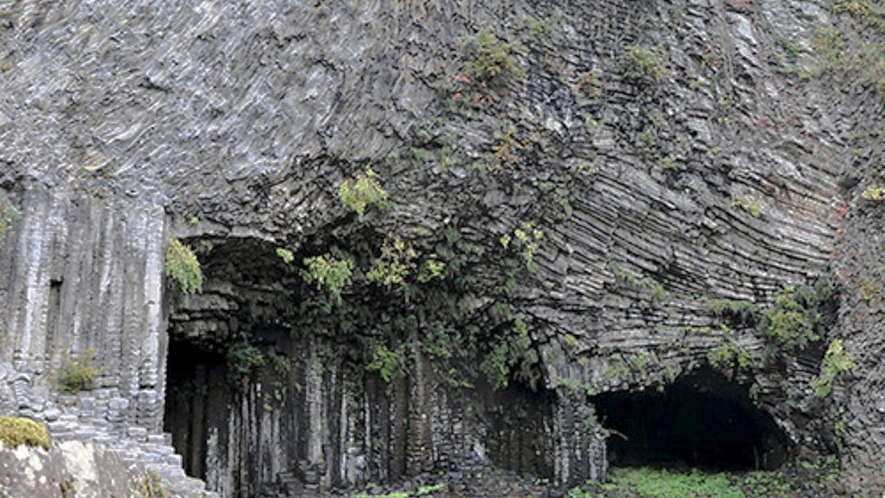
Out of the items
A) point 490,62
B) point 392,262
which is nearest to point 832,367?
point 392,262

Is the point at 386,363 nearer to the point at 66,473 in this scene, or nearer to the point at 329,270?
the point at 329,270

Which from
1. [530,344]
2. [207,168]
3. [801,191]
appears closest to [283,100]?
[207,168]

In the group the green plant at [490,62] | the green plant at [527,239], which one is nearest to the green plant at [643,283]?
the green plant at [527,239]

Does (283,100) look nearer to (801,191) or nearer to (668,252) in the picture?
(668,252)

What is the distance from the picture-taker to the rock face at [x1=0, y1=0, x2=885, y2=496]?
45.9 ft

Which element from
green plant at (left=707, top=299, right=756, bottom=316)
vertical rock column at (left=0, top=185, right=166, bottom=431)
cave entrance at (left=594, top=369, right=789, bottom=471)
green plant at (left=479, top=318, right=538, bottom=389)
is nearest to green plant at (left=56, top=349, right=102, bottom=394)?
vertical rock column at (left=0, top=185, right=166, bottom=431)

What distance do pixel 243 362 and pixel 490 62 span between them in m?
6.82

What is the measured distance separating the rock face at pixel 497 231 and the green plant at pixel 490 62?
45mm

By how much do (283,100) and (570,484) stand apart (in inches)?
330

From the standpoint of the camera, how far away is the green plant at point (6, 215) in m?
10.9

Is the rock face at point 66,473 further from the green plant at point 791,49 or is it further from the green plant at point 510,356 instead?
the green plant at point 791,49

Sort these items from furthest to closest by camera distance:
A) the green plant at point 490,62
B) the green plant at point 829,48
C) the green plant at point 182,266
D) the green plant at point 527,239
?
the green plant at point 829,48, the green plant at point 527,239, the green plant at point 490,62, the green plant at point 182,266

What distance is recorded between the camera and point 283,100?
13.9 meters

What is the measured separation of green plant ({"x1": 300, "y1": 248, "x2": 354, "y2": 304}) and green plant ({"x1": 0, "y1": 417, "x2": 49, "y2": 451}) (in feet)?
31.8
